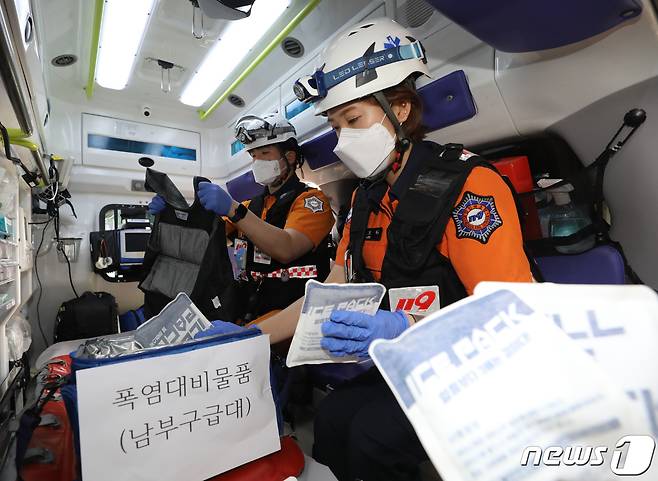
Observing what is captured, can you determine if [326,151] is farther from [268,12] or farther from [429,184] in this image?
[429,184]

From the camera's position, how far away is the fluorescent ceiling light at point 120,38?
2375 mm

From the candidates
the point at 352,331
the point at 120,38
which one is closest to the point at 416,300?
the point at 352,331

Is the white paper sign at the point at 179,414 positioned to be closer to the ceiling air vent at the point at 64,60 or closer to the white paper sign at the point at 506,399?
the white paper sign at the point at 506,399

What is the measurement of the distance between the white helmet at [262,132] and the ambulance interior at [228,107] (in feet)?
0.66

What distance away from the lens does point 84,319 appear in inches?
135

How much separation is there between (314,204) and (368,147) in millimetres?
797

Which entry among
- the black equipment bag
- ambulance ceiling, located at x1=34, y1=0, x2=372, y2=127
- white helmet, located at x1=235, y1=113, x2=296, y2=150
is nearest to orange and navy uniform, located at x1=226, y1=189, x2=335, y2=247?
white helmet, located at x1=235, y1=113, x2=296, y2=150

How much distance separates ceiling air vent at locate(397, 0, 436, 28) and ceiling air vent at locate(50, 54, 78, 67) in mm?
2676

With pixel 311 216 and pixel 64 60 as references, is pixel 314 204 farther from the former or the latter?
pixel 64 60

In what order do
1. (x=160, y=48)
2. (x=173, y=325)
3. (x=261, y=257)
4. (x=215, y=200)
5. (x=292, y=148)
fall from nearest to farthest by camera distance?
(x=173, y=325) < (x=215, y=200) < (x=261, y=257) < (x=292, y=148) < (x=160, y=48)

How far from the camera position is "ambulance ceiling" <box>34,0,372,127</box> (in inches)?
94.4

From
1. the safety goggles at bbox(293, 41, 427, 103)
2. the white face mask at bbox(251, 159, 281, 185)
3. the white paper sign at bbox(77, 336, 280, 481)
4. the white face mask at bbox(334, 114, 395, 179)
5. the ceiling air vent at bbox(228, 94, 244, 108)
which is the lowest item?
the white paper sign at bbox(77, 336, 280, 481)

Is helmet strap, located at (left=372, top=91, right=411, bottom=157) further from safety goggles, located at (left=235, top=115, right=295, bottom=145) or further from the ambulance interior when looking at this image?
safety goggles, located at (left=235, top=115, right=295, bottom=145)

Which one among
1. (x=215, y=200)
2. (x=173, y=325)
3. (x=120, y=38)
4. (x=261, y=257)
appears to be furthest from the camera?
(x=120, y=38)
